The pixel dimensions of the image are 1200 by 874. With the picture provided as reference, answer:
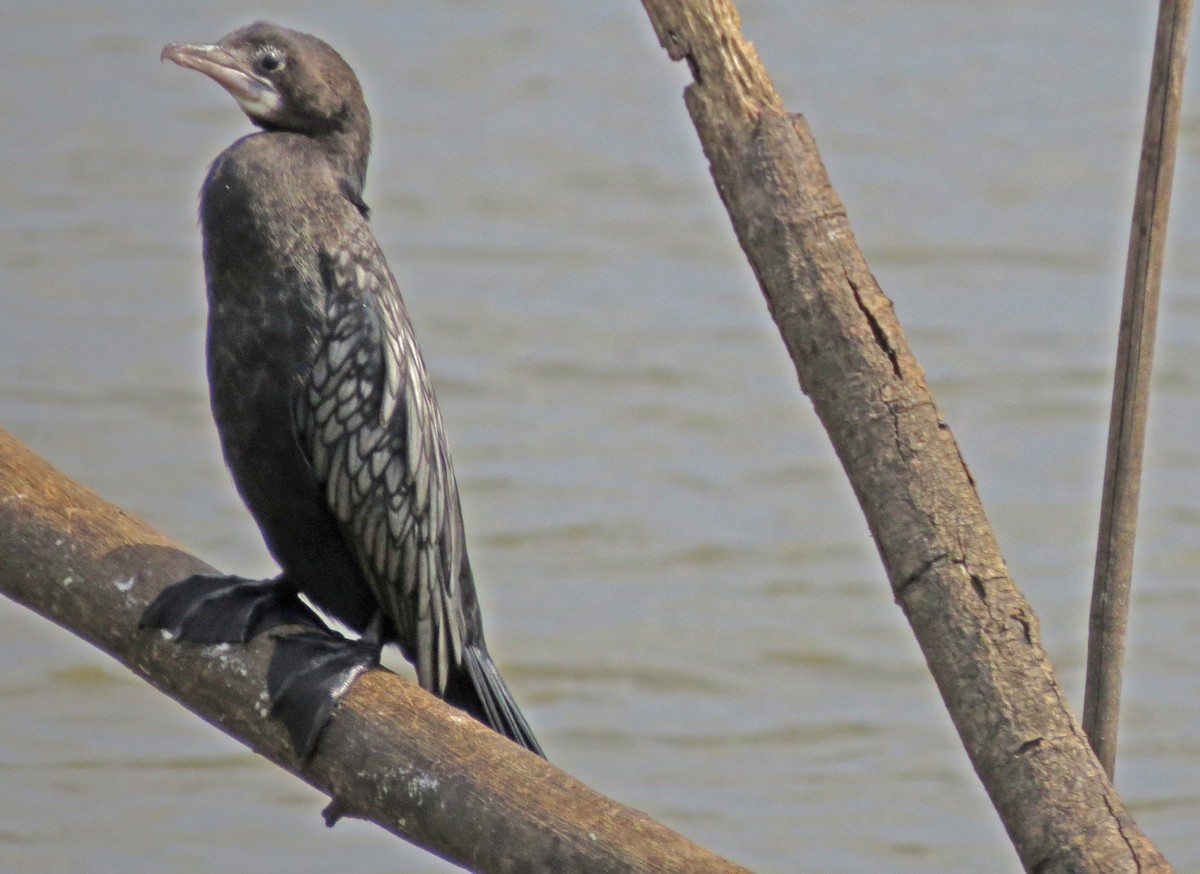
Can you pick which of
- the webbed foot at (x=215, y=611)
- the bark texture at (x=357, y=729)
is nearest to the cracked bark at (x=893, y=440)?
the bark texture at (x=357, y=729)

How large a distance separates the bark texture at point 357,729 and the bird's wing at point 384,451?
265mm

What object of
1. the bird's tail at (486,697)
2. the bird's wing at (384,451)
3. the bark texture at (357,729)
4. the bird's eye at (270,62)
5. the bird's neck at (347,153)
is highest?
the bird's eye at (270,62)

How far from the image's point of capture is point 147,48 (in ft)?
32.0

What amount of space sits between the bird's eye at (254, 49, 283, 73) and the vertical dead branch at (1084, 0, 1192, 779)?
140 centimetres

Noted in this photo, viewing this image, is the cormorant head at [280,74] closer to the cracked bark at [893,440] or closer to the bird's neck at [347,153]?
the bird's neck at [347,153]

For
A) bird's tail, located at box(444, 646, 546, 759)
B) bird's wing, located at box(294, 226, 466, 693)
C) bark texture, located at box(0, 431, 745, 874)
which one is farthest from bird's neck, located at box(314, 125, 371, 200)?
bird's tail, located at box(444, 646, 546, 759)

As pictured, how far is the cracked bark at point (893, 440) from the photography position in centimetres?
260

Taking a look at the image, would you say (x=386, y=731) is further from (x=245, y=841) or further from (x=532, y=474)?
(x=532, y=474)

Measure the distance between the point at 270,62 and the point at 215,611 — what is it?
0.90 m

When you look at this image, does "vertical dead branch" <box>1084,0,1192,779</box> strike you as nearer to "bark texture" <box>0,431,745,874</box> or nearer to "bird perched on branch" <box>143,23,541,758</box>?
"bark texture" <box>0,431,745,874</box>

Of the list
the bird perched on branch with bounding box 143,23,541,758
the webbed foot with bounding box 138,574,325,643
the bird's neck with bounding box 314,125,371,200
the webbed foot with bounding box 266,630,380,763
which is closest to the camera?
the webbed foot with bounding box 266,630,380,763

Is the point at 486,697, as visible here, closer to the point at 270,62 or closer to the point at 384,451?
the point at 384,451

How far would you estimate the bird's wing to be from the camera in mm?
3201

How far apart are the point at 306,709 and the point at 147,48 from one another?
751 centimetres
